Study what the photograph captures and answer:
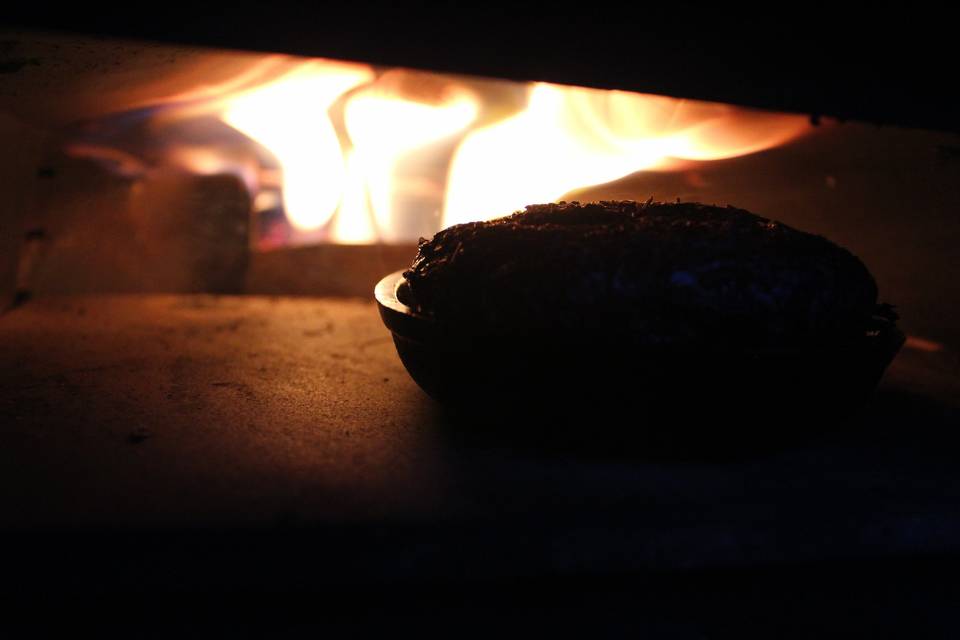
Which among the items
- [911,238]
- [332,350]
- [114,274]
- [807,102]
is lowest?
[114,274]

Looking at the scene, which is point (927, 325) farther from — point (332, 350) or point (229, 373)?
point (229, 373)

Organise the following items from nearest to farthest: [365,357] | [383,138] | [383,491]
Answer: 1. [383,491]
2. [365,357]
3. [383,138]

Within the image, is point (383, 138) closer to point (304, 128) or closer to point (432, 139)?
point (432, 139)

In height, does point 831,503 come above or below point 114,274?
above

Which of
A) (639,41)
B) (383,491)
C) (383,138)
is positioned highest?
(639,41)

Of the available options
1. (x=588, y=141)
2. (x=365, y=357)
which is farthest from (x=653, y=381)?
(x=588, y=141)

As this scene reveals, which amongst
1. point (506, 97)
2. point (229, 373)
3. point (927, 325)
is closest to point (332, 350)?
point (229, 373)

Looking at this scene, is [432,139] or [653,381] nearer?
[653,381]
